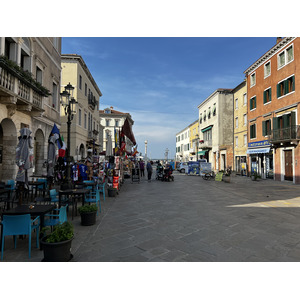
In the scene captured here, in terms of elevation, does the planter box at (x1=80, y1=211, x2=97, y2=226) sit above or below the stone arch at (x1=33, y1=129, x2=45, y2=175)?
below

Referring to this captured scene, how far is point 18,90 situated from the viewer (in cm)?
1004

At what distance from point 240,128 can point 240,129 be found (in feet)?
0.42

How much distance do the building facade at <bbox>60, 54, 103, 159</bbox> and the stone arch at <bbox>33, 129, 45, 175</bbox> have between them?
4.56 meters

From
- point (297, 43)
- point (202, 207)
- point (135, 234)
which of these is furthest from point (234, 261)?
point (297, 43)

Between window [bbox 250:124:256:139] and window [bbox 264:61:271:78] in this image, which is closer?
window [bbox 264:61:271:78]

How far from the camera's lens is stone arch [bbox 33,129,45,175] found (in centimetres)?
1407

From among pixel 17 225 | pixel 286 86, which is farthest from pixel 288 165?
pixel 17 225

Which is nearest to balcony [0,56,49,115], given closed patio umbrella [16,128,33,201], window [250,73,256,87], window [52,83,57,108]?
closed patio umbrella [16,128,33,201]

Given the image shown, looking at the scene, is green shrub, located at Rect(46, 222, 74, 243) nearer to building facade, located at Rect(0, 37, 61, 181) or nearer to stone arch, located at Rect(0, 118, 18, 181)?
building facade, located at Rect(0, 37, 61, 181)

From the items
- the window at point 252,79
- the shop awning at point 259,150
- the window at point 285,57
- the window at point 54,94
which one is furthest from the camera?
the window at point 252,79

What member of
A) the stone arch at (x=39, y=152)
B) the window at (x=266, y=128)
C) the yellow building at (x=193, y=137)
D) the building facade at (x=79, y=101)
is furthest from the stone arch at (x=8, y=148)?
the yellow building at (x=193, y=137)

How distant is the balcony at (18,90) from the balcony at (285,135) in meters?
17.7

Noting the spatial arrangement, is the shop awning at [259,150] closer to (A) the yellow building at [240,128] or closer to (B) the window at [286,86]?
(A) the yellow building at [240,128]

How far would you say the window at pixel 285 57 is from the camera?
18.2m
